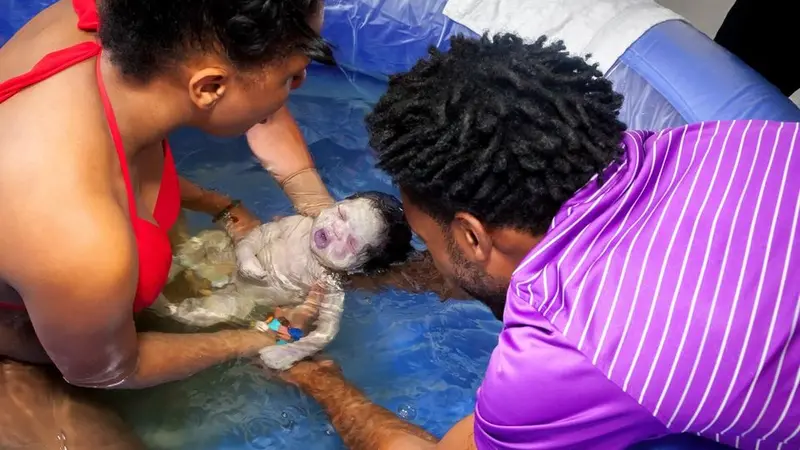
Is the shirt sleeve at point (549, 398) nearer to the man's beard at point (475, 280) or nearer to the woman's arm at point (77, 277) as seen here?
the man's beard at point (475, 280)

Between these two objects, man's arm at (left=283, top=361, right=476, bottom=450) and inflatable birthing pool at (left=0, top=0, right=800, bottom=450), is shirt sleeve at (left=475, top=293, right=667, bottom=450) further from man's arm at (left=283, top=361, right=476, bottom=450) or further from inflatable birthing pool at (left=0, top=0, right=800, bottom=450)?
inflatable birthing pool at (left=0, top=0, right=800, bottom=450)

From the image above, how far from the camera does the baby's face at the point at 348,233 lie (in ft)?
5.68

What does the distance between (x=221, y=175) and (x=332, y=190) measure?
13.8 inches

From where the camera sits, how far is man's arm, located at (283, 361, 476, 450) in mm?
1600

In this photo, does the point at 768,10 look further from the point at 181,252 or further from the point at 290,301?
the point at 181,252

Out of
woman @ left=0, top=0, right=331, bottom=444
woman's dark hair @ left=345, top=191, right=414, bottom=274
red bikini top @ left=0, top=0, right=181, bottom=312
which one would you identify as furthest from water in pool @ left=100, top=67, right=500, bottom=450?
red bikini top @ left=0, top=0, right=181, bottom=312

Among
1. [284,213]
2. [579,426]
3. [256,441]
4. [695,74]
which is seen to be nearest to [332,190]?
[284,213]

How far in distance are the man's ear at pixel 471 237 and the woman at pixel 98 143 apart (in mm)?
342

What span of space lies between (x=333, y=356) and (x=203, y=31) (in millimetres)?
1079

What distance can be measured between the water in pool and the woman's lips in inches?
12.3

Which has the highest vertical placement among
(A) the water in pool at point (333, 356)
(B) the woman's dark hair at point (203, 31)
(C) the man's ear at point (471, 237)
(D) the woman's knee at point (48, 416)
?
(B) the woman's dark hair at point (203, 31)

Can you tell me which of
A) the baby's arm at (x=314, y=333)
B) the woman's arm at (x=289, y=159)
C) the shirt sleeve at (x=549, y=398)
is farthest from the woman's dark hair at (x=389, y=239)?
the shirt sleeve at (x=549, y=398)

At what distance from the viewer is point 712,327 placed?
91cm

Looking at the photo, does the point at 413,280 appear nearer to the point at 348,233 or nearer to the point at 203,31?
the point at 348,233
